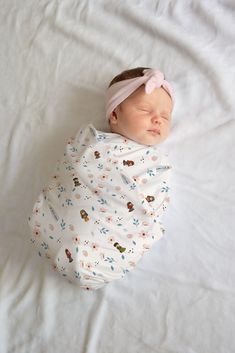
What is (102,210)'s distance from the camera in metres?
1.02

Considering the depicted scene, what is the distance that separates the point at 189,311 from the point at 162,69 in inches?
25.9

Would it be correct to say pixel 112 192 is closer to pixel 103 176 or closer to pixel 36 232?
pixel 103 176

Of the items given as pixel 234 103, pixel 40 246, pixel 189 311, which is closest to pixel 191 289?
pixel 189 311

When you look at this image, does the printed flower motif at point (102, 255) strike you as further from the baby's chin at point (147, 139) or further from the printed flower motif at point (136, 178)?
the baby's chin at point (147, 139)

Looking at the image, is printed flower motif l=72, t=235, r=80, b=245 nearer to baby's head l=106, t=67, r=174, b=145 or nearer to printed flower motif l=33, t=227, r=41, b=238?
printed flower motif l=33, t=227, r=41, b=238

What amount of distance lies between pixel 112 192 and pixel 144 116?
0.68 ft

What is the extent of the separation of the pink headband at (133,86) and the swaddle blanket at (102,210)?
0.27 ft

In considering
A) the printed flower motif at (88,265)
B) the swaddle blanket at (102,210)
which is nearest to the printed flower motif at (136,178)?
the swaddle blanket at (102,210)

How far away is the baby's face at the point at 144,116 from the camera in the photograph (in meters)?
1.09

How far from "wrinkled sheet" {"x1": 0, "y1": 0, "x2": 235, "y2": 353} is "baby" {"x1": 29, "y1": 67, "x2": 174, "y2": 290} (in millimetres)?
69

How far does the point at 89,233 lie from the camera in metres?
1.00

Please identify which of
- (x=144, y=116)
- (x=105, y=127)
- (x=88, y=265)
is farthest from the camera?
(x=105, y=127)

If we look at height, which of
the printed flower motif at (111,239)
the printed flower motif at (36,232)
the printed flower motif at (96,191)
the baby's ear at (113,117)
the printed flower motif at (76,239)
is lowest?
the printed flower motif at (36,232)

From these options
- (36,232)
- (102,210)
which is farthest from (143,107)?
(36,232)
